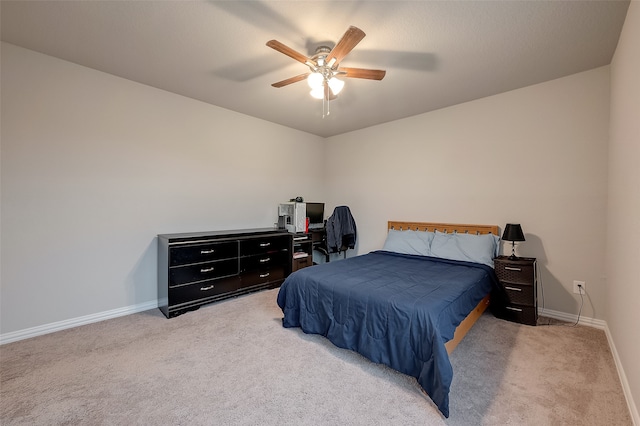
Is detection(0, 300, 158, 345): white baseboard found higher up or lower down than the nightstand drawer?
lower down

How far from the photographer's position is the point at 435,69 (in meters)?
2.65

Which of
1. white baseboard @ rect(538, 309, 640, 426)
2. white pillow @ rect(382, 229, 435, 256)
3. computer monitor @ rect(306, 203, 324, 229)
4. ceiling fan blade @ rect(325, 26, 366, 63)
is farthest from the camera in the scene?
computer monitor @ rect(306, 203, 324, 229)

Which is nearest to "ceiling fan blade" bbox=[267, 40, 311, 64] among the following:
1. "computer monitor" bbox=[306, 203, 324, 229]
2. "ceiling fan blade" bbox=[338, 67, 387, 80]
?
"ceiling fan blade" bbox=[338, 67, 387, 80]

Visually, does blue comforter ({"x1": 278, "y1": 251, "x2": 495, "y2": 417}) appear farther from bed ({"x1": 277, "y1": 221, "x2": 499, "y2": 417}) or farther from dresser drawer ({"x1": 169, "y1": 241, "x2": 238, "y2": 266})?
dresser drawer ({"x1": 169, "y1": 241, "x2": 238, "y2": 266})

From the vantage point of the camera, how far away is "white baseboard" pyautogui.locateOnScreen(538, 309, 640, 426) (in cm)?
149

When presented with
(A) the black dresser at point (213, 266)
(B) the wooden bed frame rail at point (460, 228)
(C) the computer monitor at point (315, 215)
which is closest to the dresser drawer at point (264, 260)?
(A) the black dresser at point (213, 266)

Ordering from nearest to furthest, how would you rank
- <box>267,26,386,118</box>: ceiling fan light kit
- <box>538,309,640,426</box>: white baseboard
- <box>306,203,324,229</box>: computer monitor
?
<box>538,309,640,426</box>: white baseboard
<box>267,26,386,118</box>: ceiling fan light kit
<box>306,203,324,229</box>: computer monitor

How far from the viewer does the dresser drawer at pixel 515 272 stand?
2674 millimetres

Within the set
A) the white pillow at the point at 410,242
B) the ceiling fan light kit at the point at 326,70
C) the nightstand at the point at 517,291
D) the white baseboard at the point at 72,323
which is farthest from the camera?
the white pillow at the point at 410,242

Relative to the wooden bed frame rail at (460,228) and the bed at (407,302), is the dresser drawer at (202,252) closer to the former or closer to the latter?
the bed at (407,302)

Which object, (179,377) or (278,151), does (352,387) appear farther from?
(278,151)

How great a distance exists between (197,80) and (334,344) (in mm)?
3172

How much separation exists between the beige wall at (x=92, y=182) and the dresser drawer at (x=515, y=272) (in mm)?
3614

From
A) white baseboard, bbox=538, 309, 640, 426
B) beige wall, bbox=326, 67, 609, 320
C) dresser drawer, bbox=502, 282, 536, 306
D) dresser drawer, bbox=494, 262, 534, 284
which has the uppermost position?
beige wall, bbox=326, 67, 609, 320
